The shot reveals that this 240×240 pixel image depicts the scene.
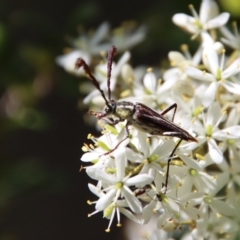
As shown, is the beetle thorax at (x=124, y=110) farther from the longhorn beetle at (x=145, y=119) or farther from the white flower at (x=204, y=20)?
the white flower at (x=204, y=20)

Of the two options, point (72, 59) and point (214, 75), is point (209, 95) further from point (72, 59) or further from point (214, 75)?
point (72, 59)

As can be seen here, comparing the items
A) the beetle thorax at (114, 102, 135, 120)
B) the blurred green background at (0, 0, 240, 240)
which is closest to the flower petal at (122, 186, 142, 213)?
the beetle thorax at (114, 102, 135, 120)

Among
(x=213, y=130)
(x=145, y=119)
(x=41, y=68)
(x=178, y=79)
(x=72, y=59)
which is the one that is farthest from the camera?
(x=41, y=68)

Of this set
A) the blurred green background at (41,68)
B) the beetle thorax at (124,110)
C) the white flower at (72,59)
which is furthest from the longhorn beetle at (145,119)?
the blurred green background at (41,68)

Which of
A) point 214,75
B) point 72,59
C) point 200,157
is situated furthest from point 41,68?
point 200,157

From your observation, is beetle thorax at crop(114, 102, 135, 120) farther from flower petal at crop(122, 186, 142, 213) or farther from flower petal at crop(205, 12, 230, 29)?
flower petal at crop(205, 12, 230, 29)

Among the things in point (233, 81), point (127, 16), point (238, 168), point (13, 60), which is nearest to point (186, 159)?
point (238, 168)

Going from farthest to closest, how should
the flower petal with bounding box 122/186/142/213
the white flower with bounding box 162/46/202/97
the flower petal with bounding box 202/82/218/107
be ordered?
the white flower with bounding box 162/46/202/97 → the flower petal with bounding box 202/82/218/107 → the flower petal with bounding box 122/186/142/213

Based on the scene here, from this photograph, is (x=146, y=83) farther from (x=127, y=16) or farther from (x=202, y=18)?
(x=127, y=16)
